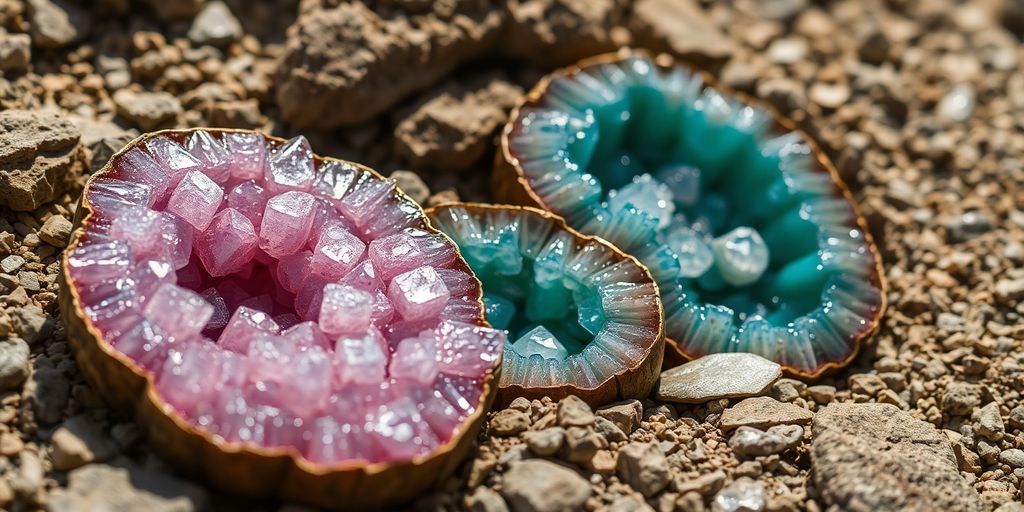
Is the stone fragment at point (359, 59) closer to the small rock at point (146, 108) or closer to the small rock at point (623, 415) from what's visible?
the small rock at point (146, 108)

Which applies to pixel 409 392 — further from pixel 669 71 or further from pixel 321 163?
pixel 669 71

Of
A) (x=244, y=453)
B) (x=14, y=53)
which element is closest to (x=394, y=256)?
(x=244, y=453)

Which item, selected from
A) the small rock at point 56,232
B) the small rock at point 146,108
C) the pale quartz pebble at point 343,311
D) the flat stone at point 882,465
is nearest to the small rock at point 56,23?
the small rock at point 146,108

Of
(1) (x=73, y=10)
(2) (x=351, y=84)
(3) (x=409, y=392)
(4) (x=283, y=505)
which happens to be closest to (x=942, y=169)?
(2) (x=351, y=84)

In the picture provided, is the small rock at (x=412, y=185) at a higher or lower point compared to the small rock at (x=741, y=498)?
higher

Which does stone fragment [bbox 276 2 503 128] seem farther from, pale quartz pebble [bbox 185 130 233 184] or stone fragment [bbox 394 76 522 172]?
pale quartz pebble [bbox 185 130 233 184]

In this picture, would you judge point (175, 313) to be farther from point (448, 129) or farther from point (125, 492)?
point (448, 129)
